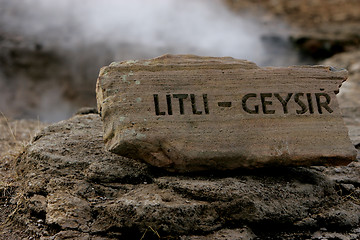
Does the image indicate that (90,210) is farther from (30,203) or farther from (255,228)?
(255,228)

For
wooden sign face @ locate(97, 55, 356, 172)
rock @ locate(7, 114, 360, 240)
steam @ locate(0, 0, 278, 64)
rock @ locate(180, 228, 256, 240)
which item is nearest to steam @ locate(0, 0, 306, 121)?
steam @ locate(0, 0, 278, 64)

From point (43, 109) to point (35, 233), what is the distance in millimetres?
3821

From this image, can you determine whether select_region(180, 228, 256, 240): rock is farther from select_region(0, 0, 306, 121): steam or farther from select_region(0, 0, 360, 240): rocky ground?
select_region(0, 0, 306, 121): steam

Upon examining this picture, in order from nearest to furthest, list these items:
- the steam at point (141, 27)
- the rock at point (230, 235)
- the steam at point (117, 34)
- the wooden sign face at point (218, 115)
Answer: the rock at point (230, 235) → the wooden sign face at point (218, 115) → the steam at point (117, 34) → the steam at point (141, 27)

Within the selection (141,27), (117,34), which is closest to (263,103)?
(117,34)

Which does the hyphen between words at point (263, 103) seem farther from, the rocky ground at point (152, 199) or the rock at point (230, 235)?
the rock at point (230, 235)

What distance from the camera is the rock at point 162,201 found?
2404 mm

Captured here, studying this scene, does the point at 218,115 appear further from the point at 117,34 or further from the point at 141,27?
the point at 141,27

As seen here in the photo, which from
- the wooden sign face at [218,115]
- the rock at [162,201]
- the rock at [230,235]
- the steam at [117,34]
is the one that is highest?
the steam at [117,34]

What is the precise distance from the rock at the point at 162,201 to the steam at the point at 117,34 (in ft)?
10.6

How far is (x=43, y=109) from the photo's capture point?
6.02 metres

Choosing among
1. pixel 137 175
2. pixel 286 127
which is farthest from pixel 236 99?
pixel 137 175

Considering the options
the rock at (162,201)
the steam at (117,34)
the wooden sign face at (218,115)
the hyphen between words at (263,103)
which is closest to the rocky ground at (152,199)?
the rock at (162,201)

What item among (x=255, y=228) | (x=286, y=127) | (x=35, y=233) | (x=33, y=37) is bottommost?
(x=255, y=228)
